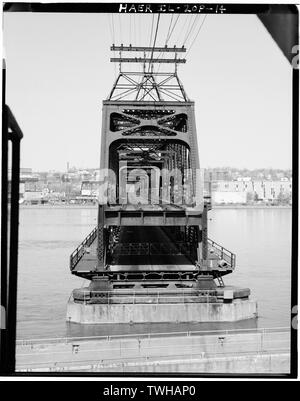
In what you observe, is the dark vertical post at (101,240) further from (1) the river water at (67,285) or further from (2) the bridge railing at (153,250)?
(2) the bridge railing at (153,250)

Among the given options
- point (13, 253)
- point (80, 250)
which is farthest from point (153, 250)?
point (13, 253)

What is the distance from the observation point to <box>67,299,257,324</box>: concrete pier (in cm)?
1201

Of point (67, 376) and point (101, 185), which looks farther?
point (101, 185)

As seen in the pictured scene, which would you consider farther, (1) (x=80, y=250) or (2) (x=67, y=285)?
(2) (x=67, y=285)

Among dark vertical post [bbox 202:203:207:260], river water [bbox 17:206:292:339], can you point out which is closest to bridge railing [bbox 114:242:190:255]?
river water [bbox 17:206:292:339]

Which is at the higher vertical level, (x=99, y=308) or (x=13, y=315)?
(x=13, y=315)

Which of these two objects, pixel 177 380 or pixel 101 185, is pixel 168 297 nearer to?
pixel 101 185

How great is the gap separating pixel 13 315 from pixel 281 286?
1491 cm

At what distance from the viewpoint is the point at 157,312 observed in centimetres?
1204

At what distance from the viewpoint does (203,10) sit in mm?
2656

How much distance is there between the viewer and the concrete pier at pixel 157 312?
39.4 feet

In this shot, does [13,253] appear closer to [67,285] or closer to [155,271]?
[155,271]
